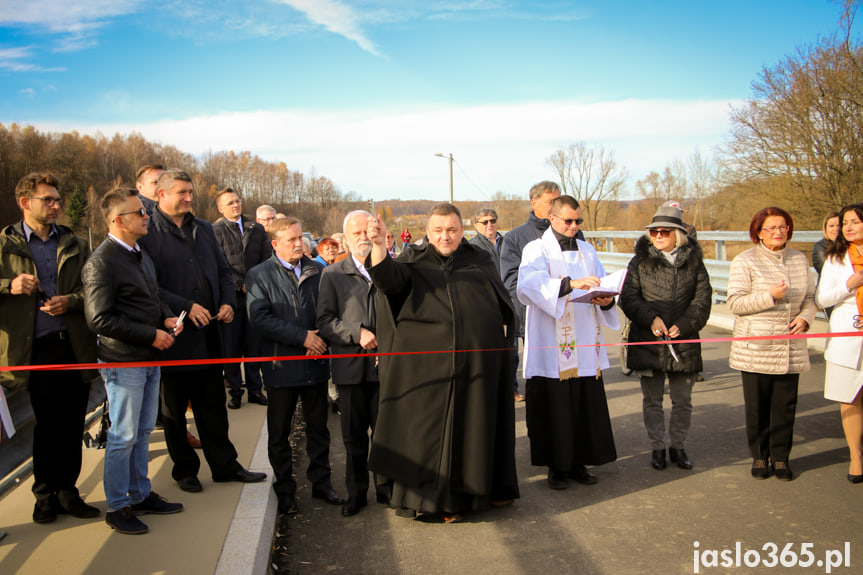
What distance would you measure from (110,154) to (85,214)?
33.0 meters

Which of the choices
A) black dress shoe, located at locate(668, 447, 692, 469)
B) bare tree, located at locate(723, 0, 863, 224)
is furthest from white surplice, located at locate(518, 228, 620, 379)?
bare tree, located at locate(723, 0, 863, 224)

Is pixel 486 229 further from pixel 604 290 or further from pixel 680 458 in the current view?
pixel 680 458

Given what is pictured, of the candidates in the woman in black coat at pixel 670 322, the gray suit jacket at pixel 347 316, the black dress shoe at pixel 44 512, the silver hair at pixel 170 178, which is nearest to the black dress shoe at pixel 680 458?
the woman in black coat at pixel 670 322

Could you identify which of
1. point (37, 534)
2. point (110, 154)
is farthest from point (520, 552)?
point (110, 154)

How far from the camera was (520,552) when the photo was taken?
12.6 ft

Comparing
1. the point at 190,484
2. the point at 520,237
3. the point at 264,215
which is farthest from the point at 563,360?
the point at 264,215

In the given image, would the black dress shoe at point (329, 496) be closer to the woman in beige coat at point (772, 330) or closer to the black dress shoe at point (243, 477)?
the black dress shoe at point (243, 477)

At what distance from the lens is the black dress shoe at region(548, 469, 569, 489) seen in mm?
4887

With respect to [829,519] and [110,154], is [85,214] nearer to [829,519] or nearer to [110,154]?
[110,154]

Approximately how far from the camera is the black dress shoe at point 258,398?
724 centimetres

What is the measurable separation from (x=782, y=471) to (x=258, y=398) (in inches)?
209

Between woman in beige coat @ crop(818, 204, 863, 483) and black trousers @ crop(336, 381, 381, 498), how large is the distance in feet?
11.5

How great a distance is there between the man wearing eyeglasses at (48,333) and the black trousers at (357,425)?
1696 mm

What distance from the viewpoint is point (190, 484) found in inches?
182
